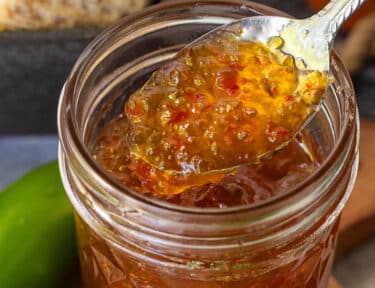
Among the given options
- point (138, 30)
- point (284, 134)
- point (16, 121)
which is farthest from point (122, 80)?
Answer: point (16, 121)

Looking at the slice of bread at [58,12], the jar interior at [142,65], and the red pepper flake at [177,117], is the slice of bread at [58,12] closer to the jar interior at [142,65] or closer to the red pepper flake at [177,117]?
the jar interior at [142,65]

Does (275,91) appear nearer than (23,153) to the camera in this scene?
Yes

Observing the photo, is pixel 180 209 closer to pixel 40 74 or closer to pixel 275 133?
pixel 275 133

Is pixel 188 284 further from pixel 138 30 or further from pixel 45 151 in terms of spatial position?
pixel 45 151

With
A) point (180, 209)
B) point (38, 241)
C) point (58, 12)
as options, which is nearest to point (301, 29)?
point (180, 209)

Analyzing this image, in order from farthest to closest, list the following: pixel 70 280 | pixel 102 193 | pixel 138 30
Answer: pixel 70 280, pixel 138 30, pixel 102 193

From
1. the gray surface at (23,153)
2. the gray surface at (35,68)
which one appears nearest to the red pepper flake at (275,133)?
the gray surface at (35,68)
